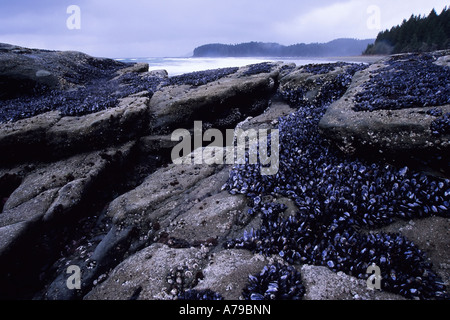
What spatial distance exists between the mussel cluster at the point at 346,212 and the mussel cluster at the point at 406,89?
1.95 meters

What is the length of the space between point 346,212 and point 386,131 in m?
2.45

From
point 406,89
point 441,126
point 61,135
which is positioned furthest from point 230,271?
point 61,135

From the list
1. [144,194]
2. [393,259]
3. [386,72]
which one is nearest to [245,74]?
[386,72]

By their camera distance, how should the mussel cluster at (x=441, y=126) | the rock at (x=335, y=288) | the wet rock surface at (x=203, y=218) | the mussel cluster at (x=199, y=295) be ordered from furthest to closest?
the mussel cluster at (x=441, y=126), the wet rock surface at (x=203, y=218), the mussel cluster at (x=199, y=295), the rock at (x=335, y=288)

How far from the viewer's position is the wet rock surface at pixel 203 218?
4.11 metres

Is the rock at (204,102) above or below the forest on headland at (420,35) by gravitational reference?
below

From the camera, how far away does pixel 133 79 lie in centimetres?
1819

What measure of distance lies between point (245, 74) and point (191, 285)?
13.3m

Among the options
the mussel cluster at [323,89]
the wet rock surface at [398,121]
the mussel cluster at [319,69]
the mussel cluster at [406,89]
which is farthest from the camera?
the mussel cluster at [319,69]

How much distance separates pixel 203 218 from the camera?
5848 mm

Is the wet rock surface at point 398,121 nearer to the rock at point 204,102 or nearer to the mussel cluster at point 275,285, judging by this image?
the mussel cluster at point 275,285

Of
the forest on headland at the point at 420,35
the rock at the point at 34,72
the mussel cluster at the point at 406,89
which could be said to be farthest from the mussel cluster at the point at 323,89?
the forest on headland at the point at 420,35

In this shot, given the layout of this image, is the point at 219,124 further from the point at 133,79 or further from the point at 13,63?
the point at 13,63

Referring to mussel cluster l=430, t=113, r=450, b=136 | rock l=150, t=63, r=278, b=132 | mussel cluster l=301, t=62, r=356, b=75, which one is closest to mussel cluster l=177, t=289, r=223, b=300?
mussel cluster l=430, t=113, r=450, b=136
